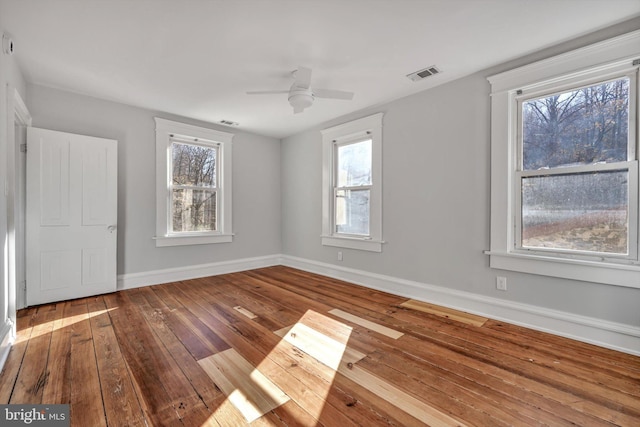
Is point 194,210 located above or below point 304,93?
below

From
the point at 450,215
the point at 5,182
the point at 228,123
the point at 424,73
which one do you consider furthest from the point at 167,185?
the point at 450,215

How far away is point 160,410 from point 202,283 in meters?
2.78

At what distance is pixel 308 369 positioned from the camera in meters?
1.95

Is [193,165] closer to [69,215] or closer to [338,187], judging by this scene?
[69,215]

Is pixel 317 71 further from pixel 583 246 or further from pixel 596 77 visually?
pixel 583 246

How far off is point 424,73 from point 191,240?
3.93 meters

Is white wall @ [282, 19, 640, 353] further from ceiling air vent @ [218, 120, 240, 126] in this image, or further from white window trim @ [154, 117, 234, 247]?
white window trim @ [154, 117, 234, 247]

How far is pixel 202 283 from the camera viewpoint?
13.7 ft

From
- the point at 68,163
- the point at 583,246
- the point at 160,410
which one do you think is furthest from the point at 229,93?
the point at 583,246

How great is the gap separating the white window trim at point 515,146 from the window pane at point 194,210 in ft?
13.3

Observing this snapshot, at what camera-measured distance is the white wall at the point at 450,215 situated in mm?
2414

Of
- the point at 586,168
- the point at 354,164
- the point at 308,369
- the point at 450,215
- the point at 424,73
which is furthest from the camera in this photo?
the point at 354,164

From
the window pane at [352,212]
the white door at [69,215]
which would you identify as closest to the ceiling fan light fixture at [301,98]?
the window pane at [352,212]

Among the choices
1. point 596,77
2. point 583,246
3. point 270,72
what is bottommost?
point 583,246
